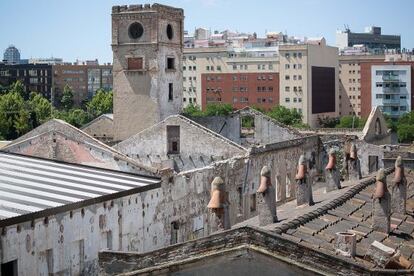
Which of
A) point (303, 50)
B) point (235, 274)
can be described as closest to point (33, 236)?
point (235, 274)

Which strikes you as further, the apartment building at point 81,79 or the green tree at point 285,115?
the apartment building at point 81,79

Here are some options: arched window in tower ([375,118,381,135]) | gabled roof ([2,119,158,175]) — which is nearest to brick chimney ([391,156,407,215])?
gabled roof ([2,119,158,175])

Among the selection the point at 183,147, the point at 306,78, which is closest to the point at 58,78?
the point at 306,78

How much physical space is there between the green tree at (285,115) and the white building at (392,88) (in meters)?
20.1

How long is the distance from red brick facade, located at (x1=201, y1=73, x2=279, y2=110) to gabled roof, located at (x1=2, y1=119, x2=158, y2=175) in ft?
329

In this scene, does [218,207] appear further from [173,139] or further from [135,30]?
[135,30]

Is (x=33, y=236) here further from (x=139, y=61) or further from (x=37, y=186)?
(x=139, y=61)

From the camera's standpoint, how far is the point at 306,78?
13162 cm

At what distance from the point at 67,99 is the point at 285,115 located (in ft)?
152

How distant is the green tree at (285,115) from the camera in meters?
121

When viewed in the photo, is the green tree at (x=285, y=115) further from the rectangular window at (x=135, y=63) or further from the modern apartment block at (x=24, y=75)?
the rectangular window at (x=135, y=63)

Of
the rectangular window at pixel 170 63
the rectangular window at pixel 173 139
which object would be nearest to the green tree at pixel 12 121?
the rectangular window at pixel 170 63

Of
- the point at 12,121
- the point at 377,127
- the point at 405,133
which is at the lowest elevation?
the point at 405,133

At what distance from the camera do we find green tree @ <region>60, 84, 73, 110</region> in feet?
486
